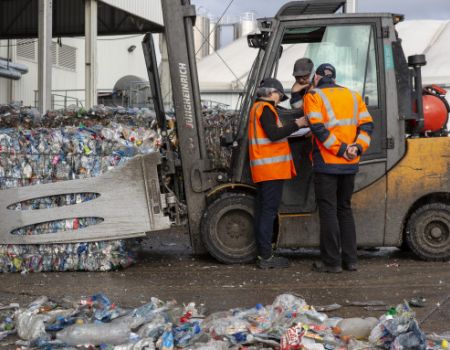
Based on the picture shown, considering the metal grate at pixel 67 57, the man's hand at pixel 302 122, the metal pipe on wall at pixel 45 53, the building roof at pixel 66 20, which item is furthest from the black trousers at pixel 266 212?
the metal grate at pixel 67 57

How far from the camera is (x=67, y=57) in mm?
29719

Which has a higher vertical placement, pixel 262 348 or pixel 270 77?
pixel 270 77

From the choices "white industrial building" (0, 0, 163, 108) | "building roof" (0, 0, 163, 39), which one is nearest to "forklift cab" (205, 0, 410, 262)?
"white industrial building" (0, 0, 163, 108)

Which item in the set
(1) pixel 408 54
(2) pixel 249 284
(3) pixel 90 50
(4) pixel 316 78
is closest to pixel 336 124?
(4) pixel 316 78

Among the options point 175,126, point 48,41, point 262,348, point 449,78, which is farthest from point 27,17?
point 262,348

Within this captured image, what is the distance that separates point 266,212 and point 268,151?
56 cm

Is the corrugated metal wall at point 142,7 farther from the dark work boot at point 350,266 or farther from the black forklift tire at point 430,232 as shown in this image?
the dark work boot at point 350,266

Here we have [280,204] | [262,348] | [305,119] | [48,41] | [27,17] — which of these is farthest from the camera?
[27,17]

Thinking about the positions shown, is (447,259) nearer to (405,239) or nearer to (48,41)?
(405,239)

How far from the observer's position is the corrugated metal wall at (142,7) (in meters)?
20.9

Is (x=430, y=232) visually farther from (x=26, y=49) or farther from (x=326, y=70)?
(x=26, y=49)

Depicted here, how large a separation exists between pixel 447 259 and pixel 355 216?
1078 millimetres

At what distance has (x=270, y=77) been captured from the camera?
7160 millimetres

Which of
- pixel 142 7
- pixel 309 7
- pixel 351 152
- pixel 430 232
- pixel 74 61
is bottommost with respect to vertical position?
pixel 430 232
